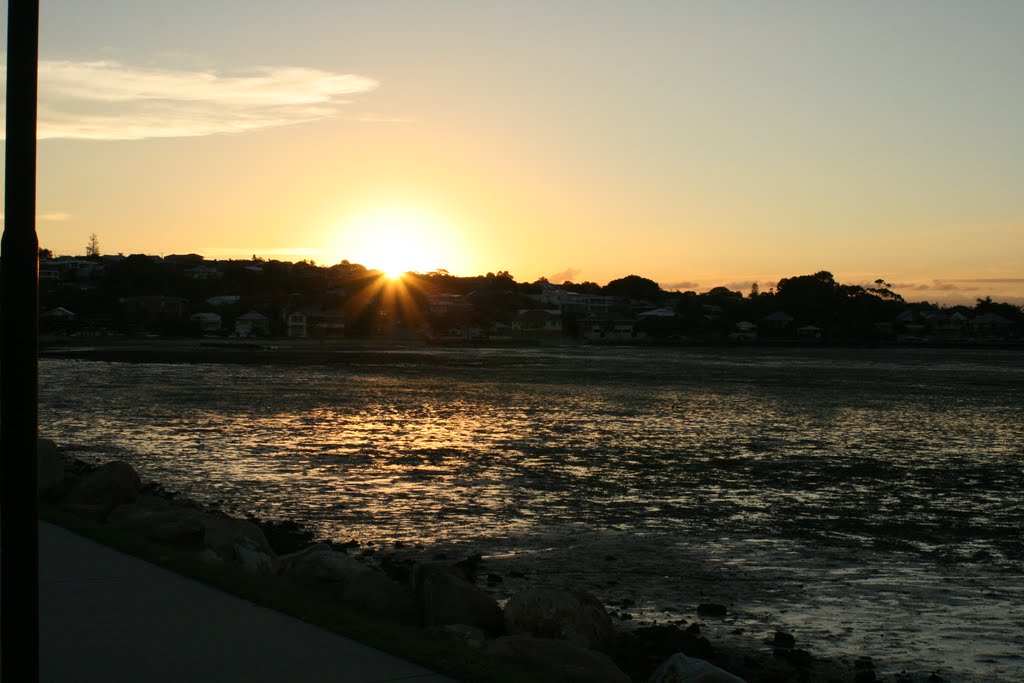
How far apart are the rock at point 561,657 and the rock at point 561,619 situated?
1117mm

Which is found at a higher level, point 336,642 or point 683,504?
point 336,642

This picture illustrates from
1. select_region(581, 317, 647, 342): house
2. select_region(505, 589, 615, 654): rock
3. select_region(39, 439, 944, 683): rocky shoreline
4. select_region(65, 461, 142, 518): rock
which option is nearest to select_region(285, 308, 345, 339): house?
select_region(581, 317, 647, 342): house

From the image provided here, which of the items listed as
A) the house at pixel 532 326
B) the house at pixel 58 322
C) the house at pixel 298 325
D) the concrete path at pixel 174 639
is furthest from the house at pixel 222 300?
the concrete path at pixel 174 639

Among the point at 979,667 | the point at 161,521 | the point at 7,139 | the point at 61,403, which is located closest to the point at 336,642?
the point at 7,139

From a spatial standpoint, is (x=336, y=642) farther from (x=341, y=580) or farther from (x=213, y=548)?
(x=213, y=548)

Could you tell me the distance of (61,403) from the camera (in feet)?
139

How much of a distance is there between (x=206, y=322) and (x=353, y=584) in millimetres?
158732

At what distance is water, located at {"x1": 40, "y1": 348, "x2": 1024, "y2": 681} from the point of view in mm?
12992

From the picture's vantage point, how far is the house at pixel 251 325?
16038 cm

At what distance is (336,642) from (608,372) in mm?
74760

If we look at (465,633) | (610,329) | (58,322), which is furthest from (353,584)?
(610,329)

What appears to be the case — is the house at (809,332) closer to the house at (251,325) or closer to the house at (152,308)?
the house at (251,325)

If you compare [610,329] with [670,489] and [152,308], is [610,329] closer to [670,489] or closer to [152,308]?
[152,308]

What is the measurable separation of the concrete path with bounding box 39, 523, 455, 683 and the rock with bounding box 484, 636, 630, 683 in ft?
4.29
